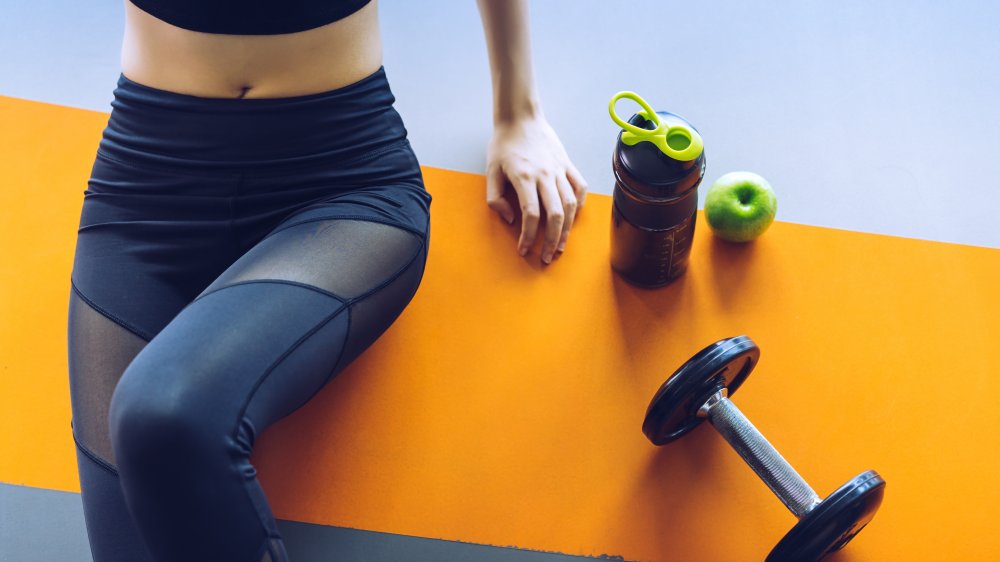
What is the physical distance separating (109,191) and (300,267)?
1.08ft

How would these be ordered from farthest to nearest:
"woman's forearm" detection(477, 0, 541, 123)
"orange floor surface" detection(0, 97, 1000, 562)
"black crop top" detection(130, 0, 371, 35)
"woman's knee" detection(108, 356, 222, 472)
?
"woman's forearm" detection(477, 0, 541, 123), "orange floor surface" detection(0, 97, 1000, 562), "black crop top" detection(130, 0, 371, 35), "woman's knee" detection(108, 356, 222, 472)

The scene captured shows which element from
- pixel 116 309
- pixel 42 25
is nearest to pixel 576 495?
pixel 116 309

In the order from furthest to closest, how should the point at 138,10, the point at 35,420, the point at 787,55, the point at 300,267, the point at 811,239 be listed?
the point at 787,55 → the point at 811,239 → the point at 35,420 → the point at 138,10 → the point at 300,267

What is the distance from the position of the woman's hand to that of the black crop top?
374mm

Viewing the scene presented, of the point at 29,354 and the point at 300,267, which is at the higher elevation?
the point at 300,267

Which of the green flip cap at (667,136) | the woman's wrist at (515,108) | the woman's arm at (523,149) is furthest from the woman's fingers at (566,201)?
the green flip cap at (667,136)

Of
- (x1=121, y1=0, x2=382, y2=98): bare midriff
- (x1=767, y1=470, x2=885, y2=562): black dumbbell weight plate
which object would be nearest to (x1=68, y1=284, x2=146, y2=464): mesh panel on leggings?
(x1=121, y1=0, x2=382, y2=98): bare midriff

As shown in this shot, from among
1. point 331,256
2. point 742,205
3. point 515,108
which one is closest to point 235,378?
point 331,256

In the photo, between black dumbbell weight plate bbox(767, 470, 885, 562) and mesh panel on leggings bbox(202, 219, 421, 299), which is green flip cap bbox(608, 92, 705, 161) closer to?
mesh panel on leggings bbox(202, 219, 421, 299)

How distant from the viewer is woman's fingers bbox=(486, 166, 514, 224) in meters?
1.26

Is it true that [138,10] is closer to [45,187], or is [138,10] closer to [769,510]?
[45,187]

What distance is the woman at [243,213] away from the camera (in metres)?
0.84

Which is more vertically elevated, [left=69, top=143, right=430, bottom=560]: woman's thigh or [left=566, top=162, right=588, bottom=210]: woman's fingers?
[left=566, top=162, right=588, bottom=210]: woman's fingers

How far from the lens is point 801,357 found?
45.0 inches
